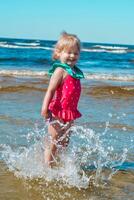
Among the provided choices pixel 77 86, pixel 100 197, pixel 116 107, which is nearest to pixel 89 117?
pixel 116 107

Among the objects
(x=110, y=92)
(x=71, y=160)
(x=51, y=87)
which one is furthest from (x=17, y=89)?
(x=51, y=87)

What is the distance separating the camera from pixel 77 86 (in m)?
4.77

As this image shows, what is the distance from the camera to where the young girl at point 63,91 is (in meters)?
4.65

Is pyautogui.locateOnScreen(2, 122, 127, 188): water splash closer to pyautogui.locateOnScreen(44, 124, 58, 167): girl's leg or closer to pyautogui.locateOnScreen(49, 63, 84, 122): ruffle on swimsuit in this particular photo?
pyautogui.locateOnScreen(44, 124, 58, 167): girl's leg

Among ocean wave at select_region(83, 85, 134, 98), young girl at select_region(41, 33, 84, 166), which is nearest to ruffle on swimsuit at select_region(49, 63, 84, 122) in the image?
young girl at select_region(41, 33, 84, 166)

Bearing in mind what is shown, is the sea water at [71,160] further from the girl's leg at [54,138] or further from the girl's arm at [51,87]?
the girl's arm at [51,87]

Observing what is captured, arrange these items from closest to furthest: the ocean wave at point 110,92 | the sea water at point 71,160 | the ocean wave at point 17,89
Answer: the sea water at point 71,160
the ocean wave at point 17,89
the ocean wave at point 110,92

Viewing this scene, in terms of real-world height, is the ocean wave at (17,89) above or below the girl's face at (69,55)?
below

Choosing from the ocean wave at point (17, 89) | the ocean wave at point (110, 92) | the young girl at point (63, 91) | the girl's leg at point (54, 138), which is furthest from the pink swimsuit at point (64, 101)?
the ocean wave at point (17, 89)

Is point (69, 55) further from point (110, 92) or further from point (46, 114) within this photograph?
point (110, 92)

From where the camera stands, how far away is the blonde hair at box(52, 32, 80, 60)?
4.68 metres

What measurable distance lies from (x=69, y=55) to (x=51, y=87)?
395 millimetres

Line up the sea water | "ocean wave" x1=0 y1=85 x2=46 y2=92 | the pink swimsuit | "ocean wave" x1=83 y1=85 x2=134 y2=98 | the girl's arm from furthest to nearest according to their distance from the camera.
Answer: "ocean wave" x1=83 y1=85 x2=134 y2=98 → "ocean wave" x1=0 y1=85 x2=46 y2=92 → the pink swimsuit → the girl's arm → the sea water

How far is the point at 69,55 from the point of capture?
15.5 ft
